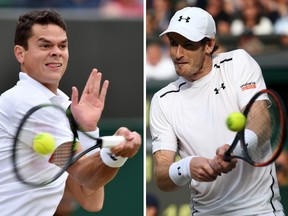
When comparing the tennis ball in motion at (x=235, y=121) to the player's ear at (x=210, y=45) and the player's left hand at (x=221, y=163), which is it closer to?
the player's left hand at (x=221, y=163)

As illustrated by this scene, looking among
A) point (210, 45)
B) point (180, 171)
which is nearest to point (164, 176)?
point (180, 171)

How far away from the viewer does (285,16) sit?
9.11 m

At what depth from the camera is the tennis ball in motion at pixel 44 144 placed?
3.70 m

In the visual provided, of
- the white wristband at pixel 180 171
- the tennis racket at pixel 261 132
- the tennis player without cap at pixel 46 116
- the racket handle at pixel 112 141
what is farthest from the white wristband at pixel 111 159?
the tennis racket at pixel 261 132

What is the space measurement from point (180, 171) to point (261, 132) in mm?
440

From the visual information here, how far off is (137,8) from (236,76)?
14.9 ft

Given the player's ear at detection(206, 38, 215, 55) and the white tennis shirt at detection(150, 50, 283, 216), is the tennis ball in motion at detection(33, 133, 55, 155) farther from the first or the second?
the player's ear at detection(206, 38, 215, 55)

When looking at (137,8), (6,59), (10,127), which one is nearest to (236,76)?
(10,127)

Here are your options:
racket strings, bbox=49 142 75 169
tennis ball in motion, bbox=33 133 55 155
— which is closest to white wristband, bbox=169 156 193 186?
racket strings, bbox=49 142 75 169

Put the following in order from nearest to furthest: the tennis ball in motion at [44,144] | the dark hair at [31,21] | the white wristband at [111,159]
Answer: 1. the tennis ball in motion at [44,144]
2. the white wristband at [111,159]
3. the dark hair at [31,21]

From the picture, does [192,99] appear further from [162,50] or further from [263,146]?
[162,50]

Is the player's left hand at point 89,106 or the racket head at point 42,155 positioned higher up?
the player's left hand at point 89,106

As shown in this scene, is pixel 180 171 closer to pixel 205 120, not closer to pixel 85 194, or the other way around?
pixel 205 120

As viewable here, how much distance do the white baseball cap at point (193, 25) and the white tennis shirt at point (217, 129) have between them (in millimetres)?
165
